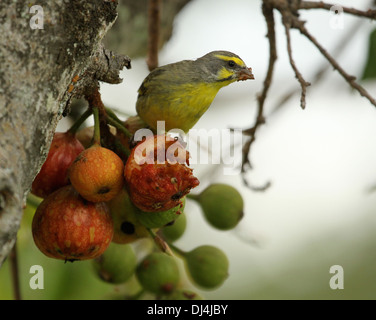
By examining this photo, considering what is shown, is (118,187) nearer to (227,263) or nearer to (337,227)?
(227,263)

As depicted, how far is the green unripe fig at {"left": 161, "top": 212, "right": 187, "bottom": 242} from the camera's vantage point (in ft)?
Answer: 7.47

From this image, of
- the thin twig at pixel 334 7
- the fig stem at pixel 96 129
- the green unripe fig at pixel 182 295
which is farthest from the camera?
the green unripe fig at pixel 182 295

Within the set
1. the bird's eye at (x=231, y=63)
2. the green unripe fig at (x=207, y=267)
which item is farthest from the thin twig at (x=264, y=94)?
the green unripe fig at (x=207, y=267)

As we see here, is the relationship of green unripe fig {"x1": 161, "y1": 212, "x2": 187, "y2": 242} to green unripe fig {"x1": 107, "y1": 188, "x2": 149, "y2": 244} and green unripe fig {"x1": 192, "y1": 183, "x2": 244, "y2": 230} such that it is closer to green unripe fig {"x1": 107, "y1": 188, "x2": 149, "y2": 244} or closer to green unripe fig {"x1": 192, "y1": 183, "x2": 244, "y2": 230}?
green unripe fig {"x1": 192, "y1": 183, "x2": 244, "y2": 230}

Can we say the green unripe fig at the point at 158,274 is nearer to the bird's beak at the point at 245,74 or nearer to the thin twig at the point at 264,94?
the thin twig at the point at 264,94

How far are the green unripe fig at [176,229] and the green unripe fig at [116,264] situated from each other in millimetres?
196

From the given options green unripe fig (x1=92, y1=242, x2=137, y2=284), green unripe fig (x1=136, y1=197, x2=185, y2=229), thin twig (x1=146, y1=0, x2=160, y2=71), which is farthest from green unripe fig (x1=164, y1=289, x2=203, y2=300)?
thin twig (x1=146, y1=0, x2=160, y2=71)

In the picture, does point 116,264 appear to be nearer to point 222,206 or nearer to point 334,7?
point 222,206

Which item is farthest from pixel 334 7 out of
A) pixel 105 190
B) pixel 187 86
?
pixel 105 190

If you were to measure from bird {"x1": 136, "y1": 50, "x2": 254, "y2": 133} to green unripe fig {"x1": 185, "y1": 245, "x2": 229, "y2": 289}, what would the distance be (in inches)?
22.2

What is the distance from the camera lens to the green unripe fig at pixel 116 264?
7.80 feet

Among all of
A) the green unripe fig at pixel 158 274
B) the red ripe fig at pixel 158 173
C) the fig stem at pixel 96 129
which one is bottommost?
the green unripe fig at pixel 158 274

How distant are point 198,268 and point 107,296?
0.50m

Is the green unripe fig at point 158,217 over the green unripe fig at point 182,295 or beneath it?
over
